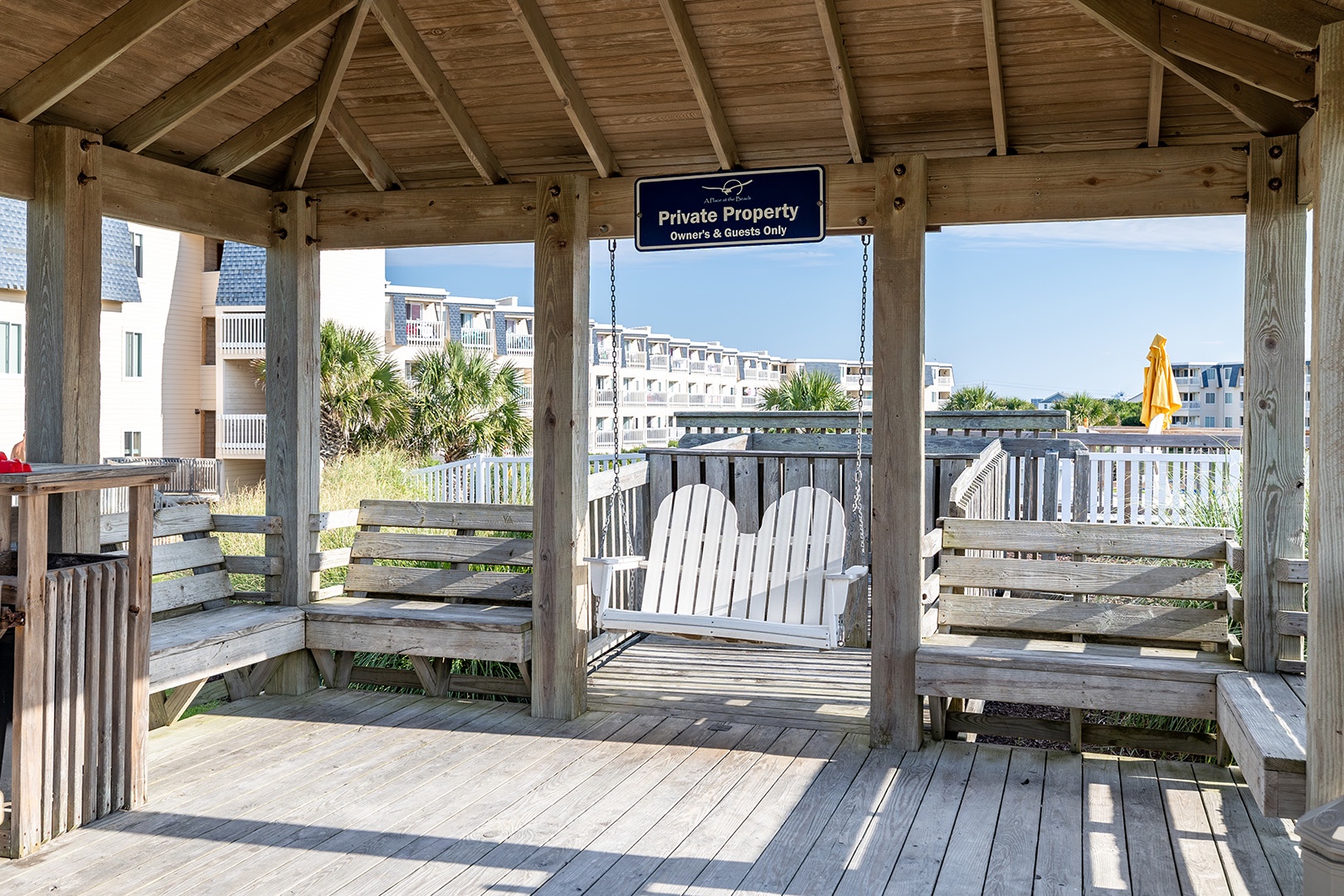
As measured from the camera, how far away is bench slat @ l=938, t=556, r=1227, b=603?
4992 millimetres

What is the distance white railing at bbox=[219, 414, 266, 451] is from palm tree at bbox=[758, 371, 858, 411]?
11335mm

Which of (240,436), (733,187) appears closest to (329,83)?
(733,187)

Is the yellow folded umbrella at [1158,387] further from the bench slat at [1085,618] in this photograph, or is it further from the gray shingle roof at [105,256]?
the gray shingle roof at [105,256]

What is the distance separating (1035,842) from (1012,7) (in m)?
3.17

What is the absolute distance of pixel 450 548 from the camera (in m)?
6.14

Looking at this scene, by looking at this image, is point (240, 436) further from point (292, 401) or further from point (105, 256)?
point (292, 401)

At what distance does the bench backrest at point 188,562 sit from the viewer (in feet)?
18.2

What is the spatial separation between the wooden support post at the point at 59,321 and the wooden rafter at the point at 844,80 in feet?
10.4

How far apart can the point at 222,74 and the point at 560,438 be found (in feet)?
7.35

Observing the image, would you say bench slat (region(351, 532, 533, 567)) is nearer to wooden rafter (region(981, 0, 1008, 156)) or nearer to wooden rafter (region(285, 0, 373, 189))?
wooden rafter (region(285, 0, 373, 189))

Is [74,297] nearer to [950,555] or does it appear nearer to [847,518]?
[950,555]

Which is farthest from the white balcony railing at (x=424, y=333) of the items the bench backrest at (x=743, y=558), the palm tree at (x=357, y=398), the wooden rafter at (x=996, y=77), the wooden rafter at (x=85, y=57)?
the wooden rafter at (x=996, y=77)

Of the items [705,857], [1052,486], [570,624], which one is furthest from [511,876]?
[1052,486]

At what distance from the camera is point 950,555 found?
5414mm
